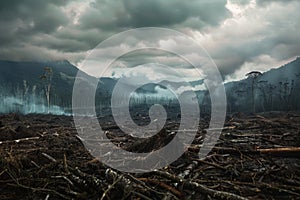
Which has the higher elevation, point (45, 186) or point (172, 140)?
point (172, 140)

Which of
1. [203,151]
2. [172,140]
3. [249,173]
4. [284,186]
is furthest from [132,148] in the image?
[284,186]

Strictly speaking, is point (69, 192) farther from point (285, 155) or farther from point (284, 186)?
point (285, 155)

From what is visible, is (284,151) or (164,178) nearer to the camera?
(164,178)

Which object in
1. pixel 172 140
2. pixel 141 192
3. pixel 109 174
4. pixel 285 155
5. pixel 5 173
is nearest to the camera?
pixel 141 192

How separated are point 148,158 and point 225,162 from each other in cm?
226

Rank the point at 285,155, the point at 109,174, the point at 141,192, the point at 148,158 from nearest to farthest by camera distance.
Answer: the point at 141,192 < the point at 109,174 < the point at 148,158 < the point at 285,155

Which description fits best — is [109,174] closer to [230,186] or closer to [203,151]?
[230,186]

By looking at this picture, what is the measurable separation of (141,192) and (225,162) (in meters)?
3.39

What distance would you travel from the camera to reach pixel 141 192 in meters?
5.24

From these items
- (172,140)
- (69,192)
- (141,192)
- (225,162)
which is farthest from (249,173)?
(69,192)

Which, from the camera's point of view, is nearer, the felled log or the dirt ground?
the dirt ground

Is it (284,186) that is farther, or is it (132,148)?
(132,148)

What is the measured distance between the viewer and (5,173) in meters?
6.55

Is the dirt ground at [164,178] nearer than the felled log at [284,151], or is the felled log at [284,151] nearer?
the dirt ground at [164,178]
